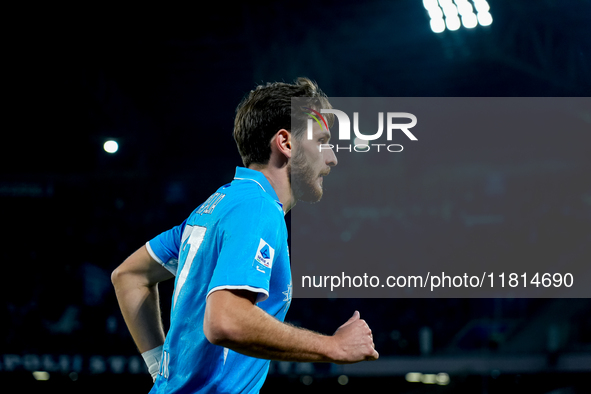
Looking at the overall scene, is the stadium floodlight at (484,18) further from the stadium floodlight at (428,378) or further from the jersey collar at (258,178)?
the jersey collar at (258,178)

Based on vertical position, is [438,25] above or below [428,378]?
above

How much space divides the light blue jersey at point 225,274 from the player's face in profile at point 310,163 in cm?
11

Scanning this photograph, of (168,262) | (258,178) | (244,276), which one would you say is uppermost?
(258,178)

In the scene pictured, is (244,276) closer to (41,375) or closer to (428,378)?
(41,375)

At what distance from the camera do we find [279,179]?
1407 mm

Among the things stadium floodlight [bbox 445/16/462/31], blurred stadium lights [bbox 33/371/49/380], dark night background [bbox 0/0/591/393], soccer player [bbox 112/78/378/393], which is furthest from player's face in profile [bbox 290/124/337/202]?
blurred stadium lights [bbox 33/371/49/380]

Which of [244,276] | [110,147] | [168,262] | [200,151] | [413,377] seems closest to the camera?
[244,276]

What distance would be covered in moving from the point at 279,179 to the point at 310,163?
0.10m

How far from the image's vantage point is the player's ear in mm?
1405

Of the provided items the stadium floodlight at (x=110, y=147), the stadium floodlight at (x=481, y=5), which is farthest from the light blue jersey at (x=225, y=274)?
the stadium floodlight at (x=110, y=147)

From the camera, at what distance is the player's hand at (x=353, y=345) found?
1.17m

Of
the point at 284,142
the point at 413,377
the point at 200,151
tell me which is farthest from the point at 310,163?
the point at 200,151

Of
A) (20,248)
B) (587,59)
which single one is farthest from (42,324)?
(587,59)

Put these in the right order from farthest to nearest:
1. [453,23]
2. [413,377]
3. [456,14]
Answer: [413,377] < [453,23] < [456,14]
